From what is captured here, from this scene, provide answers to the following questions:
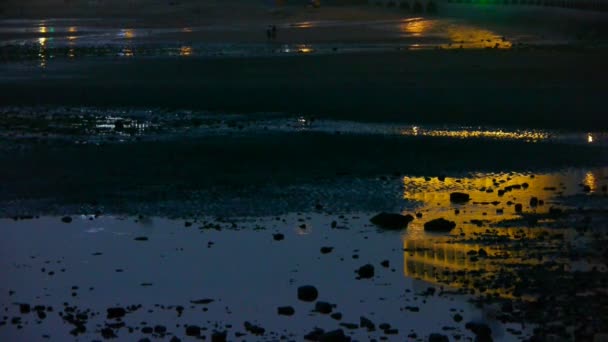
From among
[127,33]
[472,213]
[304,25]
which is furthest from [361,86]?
[304,25]

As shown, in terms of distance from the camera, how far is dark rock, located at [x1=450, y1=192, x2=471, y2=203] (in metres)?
17.7

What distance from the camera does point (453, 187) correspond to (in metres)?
19.0

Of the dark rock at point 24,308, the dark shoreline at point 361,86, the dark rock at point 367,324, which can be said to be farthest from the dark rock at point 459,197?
the dark shoreline at point 361,86

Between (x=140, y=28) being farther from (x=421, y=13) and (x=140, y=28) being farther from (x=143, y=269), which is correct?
(x=143, y=269)

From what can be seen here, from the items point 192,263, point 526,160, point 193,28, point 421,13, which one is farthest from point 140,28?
point 192,263

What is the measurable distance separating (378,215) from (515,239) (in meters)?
2.24

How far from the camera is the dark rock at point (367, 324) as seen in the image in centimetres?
1170

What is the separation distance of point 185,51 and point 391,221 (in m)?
36.5

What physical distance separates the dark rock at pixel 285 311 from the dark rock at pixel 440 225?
3.82 m

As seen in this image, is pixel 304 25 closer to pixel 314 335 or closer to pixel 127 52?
pixel 127 52

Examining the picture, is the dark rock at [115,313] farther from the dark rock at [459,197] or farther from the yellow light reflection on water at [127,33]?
the yellow light reflection on water at [127,33]

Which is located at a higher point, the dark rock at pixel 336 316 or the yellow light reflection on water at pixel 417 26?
the dark rock at pixel 336 316

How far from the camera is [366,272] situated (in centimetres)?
1379

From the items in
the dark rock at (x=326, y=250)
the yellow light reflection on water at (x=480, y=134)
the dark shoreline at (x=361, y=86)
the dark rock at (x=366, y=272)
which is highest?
the dark rock at (x=366, y=272)
